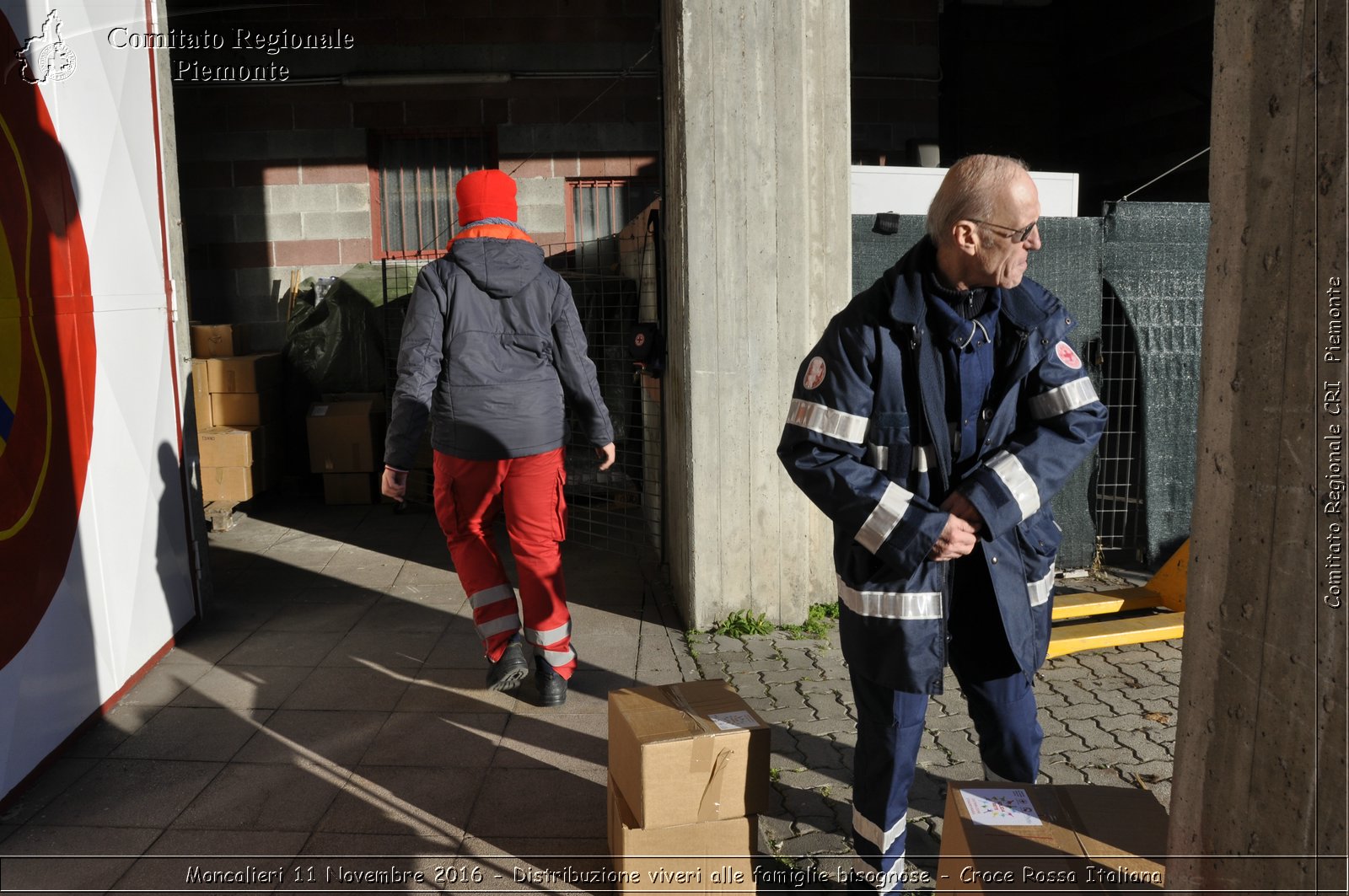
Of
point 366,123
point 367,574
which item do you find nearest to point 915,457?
point 367,574

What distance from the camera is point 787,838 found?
3150mm

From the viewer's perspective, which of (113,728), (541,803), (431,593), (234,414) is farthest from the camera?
(234,414)

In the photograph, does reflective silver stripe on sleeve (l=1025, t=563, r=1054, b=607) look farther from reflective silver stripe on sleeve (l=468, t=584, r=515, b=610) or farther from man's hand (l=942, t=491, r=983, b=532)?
reflective silver stripe on sleeve (l=468, t=584, r=515, b=610)

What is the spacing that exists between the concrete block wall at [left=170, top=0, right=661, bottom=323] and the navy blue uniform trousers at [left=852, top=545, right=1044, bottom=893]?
7.98 meters

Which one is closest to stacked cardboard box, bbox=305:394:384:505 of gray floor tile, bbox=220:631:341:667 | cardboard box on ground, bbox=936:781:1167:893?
gray floor tile, bbox=220:631:341:667

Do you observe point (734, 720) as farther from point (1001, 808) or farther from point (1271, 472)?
point (1271, 472)

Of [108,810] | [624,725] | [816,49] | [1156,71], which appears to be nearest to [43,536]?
[108,810]

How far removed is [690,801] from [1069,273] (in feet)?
13.9

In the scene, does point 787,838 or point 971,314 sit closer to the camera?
point 971,314

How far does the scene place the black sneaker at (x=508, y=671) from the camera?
4363 mm

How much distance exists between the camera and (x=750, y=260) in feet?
16.2

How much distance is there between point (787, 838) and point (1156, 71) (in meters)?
11.4

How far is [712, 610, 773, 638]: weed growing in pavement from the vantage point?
16.6ft

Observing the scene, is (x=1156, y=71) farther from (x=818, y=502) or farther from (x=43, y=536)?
(x=43, y=536)
